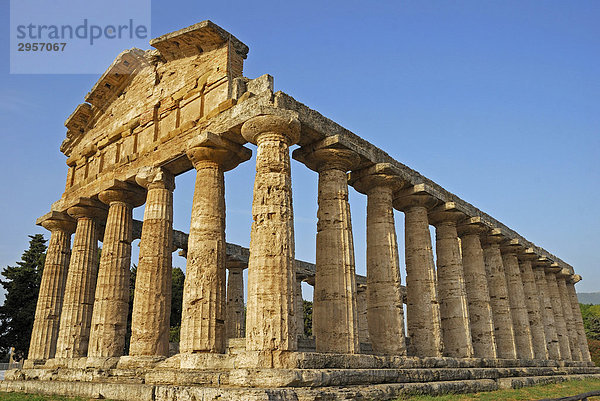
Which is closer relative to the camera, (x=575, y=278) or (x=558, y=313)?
(x=558, y=313)

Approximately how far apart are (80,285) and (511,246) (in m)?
21.8

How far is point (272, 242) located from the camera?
42.3 ft

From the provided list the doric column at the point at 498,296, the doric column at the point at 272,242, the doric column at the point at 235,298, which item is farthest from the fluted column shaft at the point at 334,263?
the doric column at the point at 235,298

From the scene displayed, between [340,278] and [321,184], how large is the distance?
3151 mm

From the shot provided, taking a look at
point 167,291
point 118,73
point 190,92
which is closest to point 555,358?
point 167,291

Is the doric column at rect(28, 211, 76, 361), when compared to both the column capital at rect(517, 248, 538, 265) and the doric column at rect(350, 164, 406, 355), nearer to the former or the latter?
the doric column at rect(350, 164, 406, 355)

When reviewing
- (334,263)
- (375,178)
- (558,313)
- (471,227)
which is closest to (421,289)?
(375,178)

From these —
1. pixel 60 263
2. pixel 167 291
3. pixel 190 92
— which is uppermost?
pixel 190 92

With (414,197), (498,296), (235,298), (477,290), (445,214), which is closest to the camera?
(414,197)

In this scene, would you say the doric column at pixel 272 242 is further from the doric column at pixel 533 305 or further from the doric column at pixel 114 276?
the doric column at pixel 533 305

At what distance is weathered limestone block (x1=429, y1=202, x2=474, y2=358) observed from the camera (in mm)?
20297

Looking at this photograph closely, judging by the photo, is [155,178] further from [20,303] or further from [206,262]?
[20,303]

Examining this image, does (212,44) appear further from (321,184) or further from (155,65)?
(321,184)

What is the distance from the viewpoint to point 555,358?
95.7 ft
